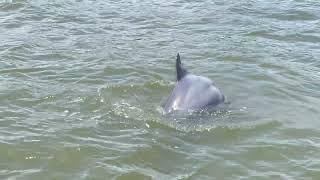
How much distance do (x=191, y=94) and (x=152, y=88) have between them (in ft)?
4.45

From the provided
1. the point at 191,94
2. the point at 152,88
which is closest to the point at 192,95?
the point at 191,94

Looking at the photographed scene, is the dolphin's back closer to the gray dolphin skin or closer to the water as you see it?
the gray dolphin skin

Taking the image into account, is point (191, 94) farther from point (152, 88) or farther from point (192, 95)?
point (152, 88)

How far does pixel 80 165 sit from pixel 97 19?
7.46 m

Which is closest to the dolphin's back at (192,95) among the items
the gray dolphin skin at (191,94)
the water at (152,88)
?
the gray dolphin skin at (191,94)

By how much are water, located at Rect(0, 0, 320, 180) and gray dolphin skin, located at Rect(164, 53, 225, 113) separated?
212 mm

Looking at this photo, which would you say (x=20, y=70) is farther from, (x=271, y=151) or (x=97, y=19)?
(x=271, y=151)

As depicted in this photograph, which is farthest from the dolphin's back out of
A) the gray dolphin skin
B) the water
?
the water

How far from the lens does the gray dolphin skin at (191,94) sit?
8.37 meters

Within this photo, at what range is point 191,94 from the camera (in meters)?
8.57

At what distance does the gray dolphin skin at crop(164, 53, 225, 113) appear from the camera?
8.37m

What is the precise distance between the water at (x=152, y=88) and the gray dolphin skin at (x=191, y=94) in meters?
0.21

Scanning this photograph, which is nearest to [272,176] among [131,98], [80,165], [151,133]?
[151,133]

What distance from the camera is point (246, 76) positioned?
33.8ft
